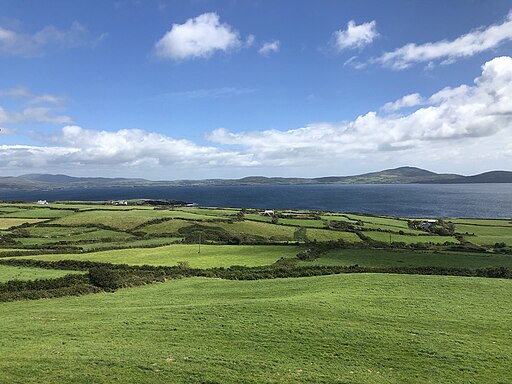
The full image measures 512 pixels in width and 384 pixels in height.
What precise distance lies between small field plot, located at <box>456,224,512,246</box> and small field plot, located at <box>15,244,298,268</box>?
5550cm

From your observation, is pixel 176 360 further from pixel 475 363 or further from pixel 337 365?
pixel 475 363

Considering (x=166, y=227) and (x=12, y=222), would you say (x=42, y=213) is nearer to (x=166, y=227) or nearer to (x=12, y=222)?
(x=12, y=222)

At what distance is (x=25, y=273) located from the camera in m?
40.9

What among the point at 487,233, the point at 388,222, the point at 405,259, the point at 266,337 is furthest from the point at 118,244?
the point at 487,233

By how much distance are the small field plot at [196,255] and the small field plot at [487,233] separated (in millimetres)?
55500

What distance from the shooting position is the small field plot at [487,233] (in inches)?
3528

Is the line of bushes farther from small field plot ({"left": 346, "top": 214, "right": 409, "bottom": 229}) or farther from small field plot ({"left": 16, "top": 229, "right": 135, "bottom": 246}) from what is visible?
small field plot ({"left": 346, "top": 214, "right": 409, "bottom": 229})

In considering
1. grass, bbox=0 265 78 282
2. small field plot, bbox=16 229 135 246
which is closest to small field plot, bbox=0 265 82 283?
grass, bbox=0 265 78 282

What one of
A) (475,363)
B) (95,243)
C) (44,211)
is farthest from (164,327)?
(44,211)

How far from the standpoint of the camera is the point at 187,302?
30969 mm

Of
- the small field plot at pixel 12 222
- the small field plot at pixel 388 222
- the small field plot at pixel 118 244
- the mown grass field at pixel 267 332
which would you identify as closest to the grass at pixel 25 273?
the mown grass field at pixel 267 332

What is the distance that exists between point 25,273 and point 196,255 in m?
23.5

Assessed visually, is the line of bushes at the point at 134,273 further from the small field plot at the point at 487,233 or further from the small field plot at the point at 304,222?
the small field plot at the point at 304,222

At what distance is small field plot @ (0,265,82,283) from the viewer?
38656 mm
